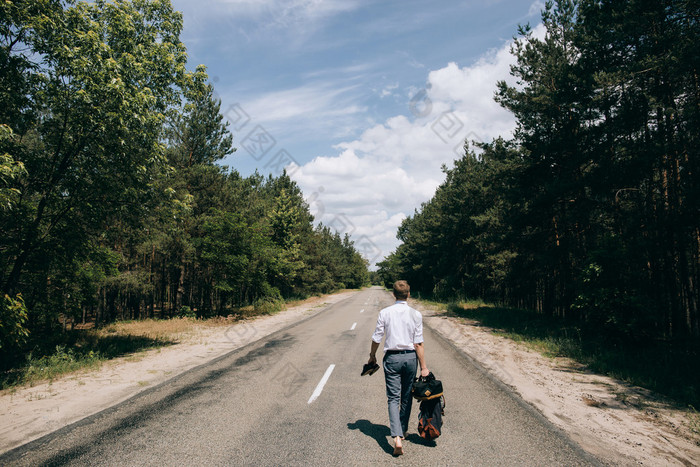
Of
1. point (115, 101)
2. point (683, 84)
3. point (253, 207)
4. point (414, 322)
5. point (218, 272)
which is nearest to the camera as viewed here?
point (414, 322)

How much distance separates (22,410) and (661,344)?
47.9ft

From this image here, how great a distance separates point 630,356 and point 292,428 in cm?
917

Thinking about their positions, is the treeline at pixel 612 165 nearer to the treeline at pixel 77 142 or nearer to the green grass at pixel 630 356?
the green grass at pixel 630 356

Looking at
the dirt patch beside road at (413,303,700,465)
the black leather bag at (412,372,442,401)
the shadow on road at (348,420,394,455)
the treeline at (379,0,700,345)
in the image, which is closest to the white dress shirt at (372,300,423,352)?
the black leather bag at (412,372,442,401)

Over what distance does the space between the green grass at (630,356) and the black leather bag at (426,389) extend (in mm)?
5025

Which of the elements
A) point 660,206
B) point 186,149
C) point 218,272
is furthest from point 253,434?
point 186,149

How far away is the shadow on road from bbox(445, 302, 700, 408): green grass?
539cm

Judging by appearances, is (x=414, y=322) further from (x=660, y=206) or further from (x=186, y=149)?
(x=186, y=149)

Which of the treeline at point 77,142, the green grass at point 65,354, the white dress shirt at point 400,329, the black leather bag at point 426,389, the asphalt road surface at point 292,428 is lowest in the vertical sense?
the green grass at point 65,354

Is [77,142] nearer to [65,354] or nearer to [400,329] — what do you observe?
[65,354]

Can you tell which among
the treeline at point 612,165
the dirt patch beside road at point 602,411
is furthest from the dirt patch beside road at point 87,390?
the treeline at point 612,165

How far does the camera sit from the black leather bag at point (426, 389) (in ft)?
12.8

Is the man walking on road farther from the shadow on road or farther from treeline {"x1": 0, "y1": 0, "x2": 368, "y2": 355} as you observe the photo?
treeline {"x1": 0, "y1": 0, "x2": 368, "y2": 355}

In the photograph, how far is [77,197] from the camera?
9.00 meters
